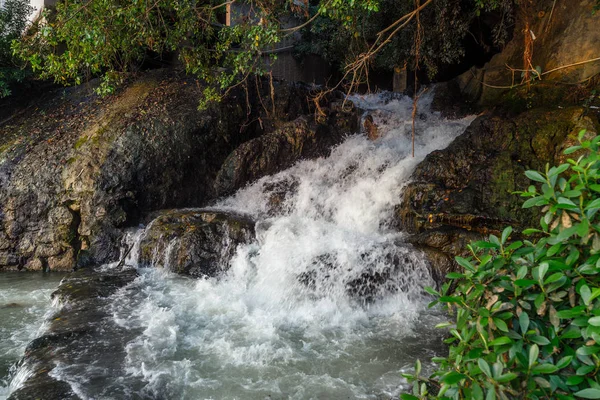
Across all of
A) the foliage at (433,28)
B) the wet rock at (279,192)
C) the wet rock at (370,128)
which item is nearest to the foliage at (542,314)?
the foliage at (433,28)

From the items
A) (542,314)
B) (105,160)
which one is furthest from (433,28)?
(542,314)

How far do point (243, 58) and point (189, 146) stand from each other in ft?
12.5

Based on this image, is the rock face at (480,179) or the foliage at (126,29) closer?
the foliage at (126,29)

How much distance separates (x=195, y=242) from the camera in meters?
7.90

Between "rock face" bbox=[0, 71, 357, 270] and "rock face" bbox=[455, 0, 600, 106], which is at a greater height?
"rock face" bbox=[455, 0, 600, 106]

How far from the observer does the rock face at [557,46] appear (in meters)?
8.70

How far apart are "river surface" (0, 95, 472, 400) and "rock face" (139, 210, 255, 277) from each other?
0.71 ft

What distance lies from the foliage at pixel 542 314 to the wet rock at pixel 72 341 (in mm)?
3508

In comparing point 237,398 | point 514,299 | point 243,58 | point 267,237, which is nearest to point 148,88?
point 243,58

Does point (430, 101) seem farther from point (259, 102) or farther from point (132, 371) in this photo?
point (132, 371)

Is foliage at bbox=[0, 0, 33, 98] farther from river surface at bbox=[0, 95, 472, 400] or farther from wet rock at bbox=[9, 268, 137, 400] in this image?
wet rock at bbox=[9, 268, 137, 400]

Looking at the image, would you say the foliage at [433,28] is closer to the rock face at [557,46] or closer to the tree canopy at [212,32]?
the tree canopy at [212,32]

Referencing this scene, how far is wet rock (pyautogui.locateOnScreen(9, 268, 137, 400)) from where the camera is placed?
3766 millimetres

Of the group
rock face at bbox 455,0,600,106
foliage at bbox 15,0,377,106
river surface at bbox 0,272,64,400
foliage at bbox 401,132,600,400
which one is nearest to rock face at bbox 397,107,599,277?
rock face at bbox 455,0,600,106
